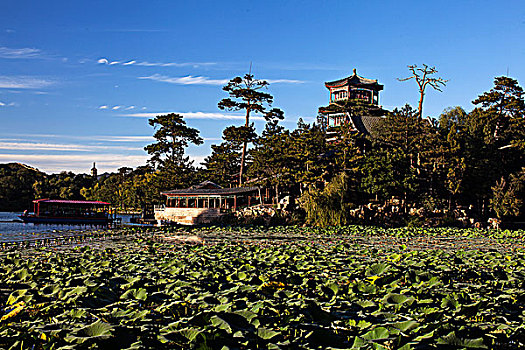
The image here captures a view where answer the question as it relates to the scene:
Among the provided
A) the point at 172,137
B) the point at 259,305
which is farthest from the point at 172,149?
the point at 259,305

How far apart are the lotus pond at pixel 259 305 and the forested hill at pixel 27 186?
55.0 m

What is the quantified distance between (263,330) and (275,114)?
36.5m

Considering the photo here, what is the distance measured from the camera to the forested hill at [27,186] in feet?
190

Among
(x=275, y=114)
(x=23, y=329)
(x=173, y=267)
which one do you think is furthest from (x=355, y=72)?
(x=23, y=329)

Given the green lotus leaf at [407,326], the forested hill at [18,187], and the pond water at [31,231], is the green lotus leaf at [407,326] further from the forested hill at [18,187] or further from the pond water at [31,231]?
the forested hill at [18,187]

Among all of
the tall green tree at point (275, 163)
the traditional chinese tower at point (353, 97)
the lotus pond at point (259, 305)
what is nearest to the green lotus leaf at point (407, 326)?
the lotus pond at point (259, 305)

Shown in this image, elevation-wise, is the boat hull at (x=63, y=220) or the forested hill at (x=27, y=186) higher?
the forested hill at (x=27, y=186)

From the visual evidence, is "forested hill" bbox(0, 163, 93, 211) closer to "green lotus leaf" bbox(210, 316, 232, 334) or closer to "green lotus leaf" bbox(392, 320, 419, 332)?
"green lotus leaf" bbox(210, 316, 232, 334)

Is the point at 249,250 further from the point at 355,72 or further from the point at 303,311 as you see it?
the point at 355,72

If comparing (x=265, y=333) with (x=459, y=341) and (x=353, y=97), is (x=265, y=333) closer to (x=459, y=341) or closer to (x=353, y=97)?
(x=459, y=341)

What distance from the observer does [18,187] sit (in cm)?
5891

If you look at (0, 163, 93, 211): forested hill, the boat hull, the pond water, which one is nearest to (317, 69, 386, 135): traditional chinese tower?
the boat hull

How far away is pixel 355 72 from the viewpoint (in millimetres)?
55562

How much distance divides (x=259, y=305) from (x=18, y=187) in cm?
6245
